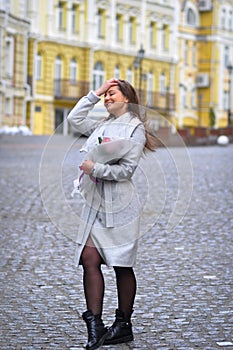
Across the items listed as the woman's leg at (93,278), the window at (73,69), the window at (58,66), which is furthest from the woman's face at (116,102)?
the window at (73,69)

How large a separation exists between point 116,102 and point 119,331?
4.18ft

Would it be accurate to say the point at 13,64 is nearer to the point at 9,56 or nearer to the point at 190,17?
the point at 9,56

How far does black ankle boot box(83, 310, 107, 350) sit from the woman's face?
1116 millimetres

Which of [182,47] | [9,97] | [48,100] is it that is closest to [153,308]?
[9,97]

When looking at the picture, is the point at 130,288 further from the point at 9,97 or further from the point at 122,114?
the point at 9,97

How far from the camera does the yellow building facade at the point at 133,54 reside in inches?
2179

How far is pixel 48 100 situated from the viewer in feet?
181

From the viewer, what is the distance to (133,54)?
62812 millimetres

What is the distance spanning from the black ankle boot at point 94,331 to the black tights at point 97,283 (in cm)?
4

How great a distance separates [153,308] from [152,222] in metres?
0.63

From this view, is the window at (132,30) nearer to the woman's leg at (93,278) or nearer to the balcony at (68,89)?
the balcony at (68,89)

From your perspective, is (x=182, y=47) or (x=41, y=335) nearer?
(x=41, y=335)

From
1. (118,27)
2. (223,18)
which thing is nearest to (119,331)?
(118,27)

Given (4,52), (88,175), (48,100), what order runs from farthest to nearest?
(48,100) < (4,52) < (88,175)
